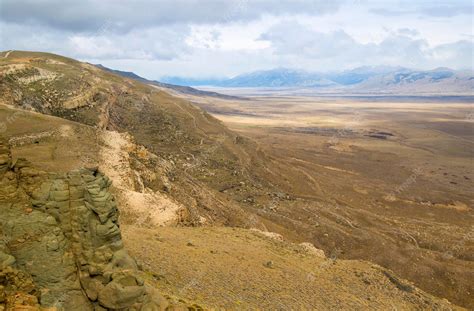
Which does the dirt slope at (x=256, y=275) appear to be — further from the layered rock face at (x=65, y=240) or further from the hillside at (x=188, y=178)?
the layered rock face at (x=65, y=240)

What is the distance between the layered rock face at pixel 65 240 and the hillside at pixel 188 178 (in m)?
3.70

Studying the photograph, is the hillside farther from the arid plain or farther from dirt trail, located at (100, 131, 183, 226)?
the arid plain

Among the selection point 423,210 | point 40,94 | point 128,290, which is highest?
point 40,94

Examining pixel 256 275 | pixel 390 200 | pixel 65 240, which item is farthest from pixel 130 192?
pixel 390 200

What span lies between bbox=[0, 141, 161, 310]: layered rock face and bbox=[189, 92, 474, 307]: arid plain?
1031 inches

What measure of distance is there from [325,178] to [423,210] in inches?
568

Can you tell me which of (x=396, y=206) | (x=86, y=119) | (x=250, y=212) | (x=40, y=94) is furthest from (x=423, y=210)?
(x=40, y=94)

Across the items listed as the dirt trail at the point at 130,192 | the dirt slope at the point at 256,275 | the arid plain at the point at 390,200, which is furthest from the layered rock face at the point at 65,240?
the arid plain at the point at 390,200

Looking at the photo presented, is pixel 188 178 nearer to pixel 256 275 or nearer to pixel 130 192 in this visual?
pixel 130 192

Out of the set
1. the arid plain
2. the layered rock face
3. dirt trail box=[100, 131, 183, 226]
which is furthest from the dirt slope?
the arid plain

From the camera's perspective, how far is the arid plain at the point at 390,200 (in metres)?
33.7

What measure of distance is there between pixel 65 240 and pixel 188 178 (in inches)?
1065

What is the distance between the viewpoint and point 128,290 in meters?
9.88

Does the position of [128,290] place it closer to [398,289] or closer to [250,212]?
[398,289]
